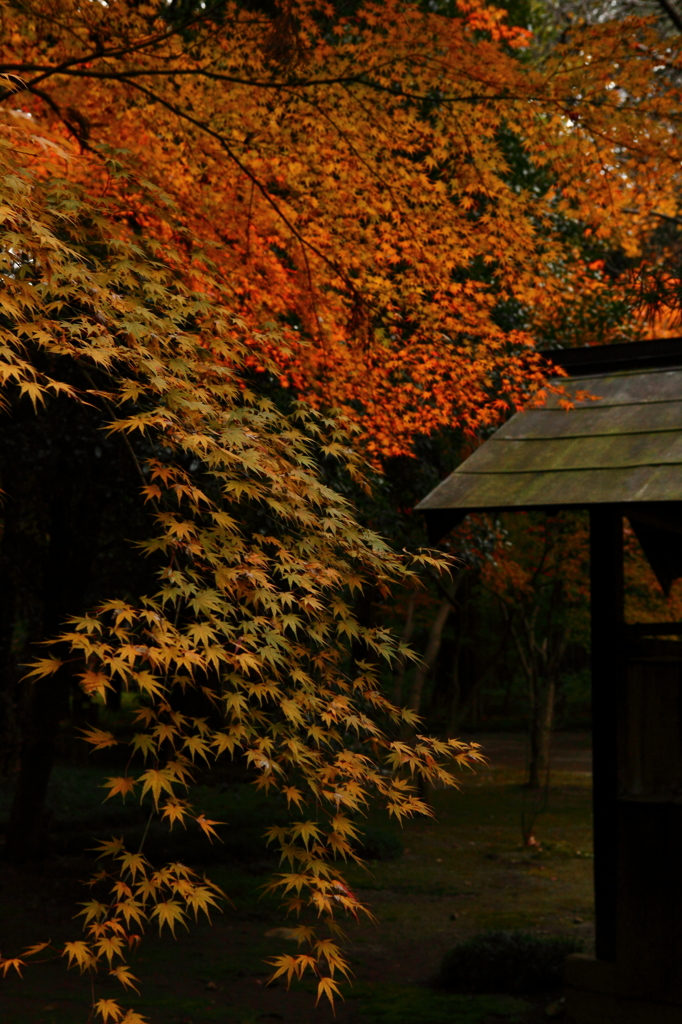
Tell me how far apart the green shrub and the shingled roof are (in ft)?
12.5

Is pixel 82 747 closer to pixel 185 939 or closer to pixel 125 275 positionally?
pixel 185 939

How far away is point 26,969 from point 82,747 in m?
13.3

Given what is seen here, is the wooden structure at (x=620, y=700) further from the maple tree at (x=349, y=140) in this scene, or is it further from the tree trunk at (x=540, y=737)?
the tree trunk at (x=540, y=737)

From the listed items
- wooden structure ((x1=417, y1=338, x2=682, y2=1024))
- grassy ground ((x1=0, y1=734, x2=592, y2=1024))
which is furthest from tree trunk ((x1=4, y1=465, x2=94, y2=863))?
wooden structure ((x1=417, y1=338, x2=682, y2=1024))

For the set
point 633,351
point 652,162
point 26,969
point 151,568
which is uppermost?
point 652,162

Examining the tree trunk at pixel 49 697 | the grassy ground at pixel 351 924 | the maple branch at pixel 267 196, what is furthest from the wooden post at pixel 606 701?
the tree trunk at pixel 49 697

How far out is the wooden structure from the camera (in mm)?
6098

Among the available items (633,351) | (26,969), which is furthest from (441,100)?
(26,969)

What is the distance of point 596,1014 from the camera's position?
648cm

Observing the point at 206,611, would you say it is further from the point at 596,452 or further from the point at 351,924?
the point at 351,924

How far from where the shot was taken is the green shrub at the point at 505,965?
8094 mm

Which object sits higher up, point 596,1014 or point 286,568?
point 286,568

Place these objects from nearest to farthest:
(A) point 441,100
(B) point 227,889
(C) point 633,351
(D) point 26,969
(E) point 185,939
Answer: (C) point 633,351 < (A) point 441,100 < (D) point 26,969 < (E) point 185,939 < (B) point 227,889

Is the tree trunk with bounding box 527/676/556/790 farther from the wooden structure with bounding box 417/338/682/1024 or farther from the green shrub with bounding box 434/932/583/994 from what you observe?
the wooden structure with bounding box 417/338/682/1024
